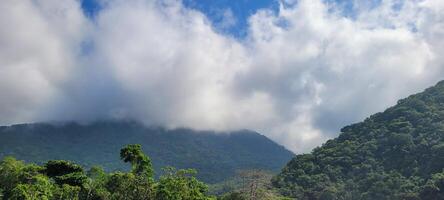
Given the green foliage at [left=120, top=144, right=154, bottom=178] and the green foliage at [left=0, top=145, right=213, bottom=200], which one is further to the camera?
the green foliage at [left=120, top=144, right=154, bottom=178]

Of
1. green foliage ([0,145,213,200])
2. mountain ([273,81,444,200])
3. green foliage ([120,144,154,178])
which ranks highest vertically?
mountain ([273,81,444,200])

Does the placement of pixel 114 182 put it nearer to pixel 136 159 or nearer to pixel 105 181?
pixel 105 181

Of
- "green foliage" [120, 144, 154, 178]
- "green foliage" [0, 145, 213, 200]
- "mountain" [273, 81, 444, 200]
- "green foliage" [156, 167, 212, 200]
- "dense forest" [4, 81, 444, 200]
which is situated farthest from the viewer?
"mountain" [273, 81, 444, 200]

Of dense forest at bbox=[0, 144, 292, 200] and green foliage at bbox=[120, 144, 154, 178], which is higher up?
green foliage at bbox=[120, 144, 154, 178]

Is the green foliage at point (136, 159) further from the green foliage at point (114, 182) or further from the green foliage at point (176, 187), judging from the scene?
the green foliage at point (176, 187)

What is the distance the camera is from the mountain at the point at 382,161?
82312 millimetres

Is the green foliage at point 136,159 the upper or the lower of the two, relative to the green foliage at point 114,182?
upper

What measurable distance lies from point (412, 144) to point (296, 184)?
942 inches

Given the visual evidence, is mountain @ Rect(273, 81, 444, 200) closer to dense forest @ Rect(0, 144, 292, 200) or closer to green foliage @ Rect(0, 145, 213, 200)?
dense forest @ Rect(0, 144, 292, 200)

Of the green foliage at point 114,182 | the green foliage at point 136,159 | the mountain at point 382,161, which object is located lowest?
the green foliage at point 114,182

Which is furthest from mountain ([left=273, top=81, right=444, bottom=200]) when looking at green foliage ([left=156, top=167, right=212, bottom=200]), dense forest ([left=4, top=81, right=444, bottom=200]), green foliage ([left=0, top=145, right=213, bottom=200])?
green foliage ([left=0, top=145, right=213, bottom=200])

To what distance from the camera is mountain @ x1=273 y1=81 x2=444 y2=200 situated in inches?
3241

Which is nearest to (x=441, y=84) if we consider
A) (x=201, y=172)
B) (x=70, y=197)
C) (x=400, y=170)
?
(x=400, y=170)

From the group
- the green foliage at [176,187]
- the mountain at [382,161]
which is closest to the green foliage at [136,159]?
the green foliage at [176,187]
